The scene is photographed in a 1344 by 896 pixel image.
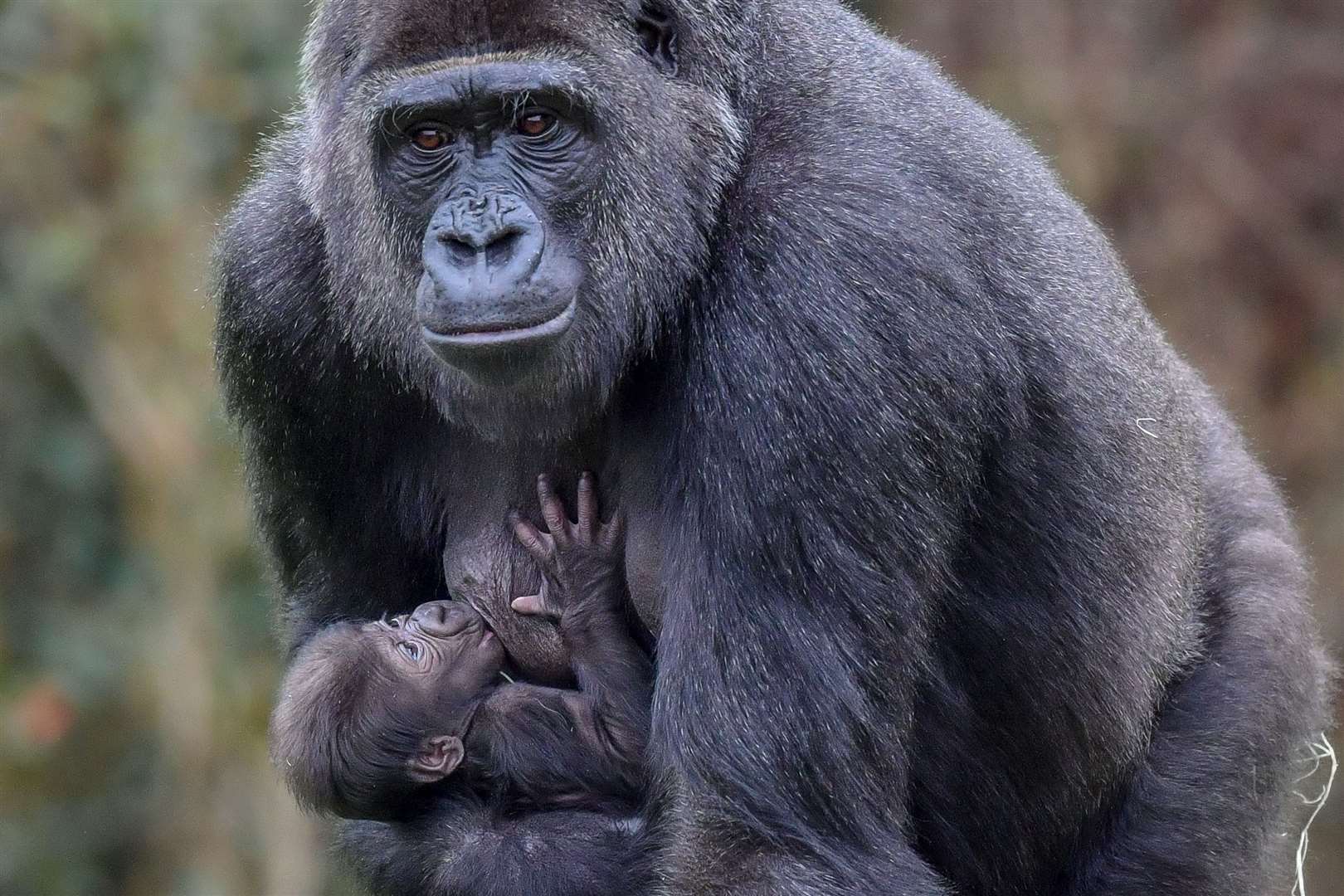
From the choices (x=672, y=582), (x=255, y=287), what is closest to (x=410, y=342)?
(x=255, y=287)

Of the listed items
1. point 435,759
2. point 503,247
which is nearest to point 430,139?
point 503,247

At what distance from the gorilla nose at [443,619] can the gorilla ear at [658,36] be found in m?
1.60

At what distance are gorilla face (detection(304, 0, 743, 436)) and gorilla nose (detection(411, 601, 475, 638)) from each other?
0.60 metres

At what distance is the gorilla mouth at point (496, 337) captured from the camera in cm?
412

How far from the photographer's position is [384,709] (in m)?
4.70

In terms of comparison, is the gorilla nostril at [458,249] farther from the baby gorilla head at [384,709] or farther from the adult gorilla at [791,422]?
the baby gorilla head at [384,709]

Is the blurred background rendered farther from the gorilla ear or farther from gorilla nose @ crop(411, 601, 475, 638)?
the gorilla ear

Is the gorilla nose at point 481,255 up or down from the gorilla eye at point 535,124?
down

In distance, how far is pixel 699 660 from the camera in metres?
4.05

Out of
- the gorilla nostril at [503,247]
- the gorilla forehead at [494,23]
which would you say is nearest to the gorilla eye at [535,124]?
the gorilla forehead at [494,23]

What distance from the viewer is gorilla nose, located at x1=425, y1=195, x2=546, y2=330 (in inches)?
162

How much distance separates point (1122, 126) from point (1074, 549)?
7394 mm

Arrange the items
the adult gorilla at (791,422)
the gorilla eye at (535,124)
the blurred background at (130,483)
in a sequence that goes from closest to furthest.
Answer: the adult gorilla at (791,422) < the gorilla eye at (535,124) < the blurred background at (130,483)

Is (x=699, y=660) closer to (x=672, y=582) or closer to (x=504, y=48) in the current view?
(x=672, y=582)
